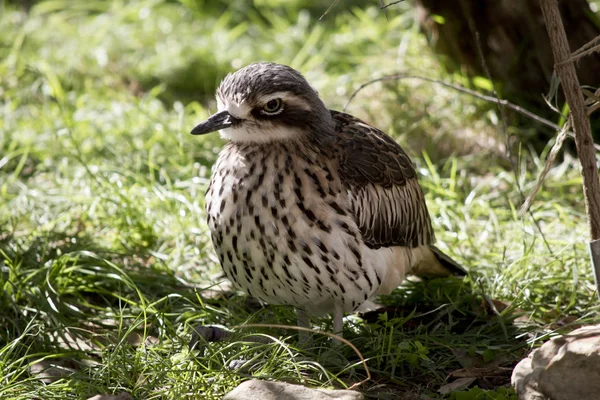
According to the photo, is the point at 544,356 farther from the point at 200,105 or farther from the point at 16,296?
the point at 200,105

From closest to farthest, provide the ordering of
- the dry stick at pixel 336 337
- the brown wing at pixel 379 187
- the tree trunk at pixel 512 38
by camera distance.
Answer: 1. the dry stick at pixel 336 337
2. the brown wing at pixel 379 187
3. the tree trunk at pixel 512 38

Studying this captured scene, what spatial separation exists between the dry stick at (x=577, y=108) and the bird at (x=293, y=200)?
3.00ft

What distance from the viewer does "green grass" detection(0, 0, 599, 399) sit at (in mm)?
4047

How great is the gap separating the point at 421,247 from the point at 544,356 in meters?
1.27

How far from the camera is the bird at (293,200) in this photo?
3.96 metres

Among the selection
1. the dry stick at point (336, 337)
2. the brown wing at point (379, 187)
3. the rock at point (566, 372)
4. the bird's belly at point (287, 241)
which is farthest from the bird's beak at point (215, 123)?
the rock at point (566, 372)

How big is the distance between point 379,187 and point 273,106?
0.65 meters

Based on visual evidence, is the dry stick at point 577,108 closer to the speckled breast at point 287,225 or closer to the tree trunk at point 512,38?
the speckled breast at point 287,225

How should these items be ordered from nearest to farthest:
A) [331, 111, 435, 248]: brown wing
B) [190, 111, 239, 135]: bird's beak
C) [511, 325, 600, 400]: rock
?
[511, 325, 600, 400]: rock → [190, 111, 239, 135]: bird's beak → [331, 111, 435, 248]: brown wing

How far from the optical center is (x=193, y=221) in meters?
5.52

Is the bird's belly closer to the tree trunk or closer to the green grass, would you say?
the green grass

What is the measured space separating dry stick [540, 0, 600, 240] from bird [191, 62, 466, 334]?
91 centimetres

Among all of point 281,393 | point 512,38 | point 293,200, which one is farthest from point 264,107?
point 512,38

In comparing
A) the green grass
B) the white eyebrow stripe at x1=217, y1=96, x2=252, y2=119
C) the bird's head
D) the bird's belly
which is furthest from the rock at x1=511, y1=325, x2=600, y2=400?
the white eyebrow stripe at x1=217, y1=96, x2=252, y2=119
